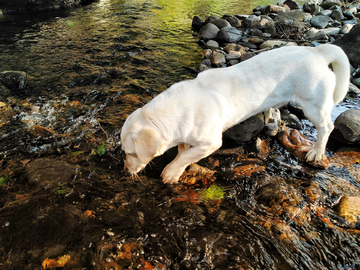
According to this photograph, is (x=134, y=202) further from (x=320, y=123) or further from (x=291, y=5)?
(x=291, y=5)

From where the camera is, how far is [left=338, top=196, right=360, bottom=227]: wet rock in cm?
367

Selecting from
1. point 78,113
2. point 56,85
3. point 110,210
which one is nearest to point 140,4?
point 56,85

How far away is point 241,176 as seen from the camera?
4602 millimetres

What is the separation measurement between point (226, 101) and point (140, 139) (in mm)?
1695

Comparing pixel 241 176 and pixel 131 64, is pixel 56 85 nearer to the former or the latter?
pixel 131 64

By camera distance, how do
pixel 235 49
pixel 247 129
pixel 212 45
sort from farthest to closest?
pixel 212 45 → pixel 235 49 → pixel 247 129

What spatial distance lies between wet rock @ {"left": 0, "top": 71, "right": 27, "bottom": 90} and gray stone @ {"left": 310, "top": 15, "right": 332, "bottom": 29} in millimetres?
15079

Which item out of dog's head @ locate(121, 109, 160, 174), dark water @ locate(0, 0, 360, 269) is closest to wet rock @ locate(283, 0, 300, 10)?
dark water @ locate(0, 0, 360, 269)

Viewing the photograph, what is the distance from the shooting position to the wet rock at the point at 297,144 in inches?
192

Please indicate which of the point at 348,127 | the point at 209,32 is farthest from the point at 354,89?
the point at 209,32

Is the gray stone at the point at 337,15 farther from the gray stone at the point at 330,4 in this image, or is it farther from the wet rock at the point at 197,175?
the wet rock at the point at 197,175

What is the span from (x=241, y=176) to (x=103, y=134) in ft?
10.2

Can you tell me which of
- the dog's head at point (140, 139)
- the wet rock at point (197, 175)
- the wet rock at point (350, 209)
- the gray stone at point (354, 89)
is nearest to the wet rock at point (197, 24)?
the gray stone at point (354, 89)

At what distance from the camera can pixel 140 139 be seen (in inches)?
149
